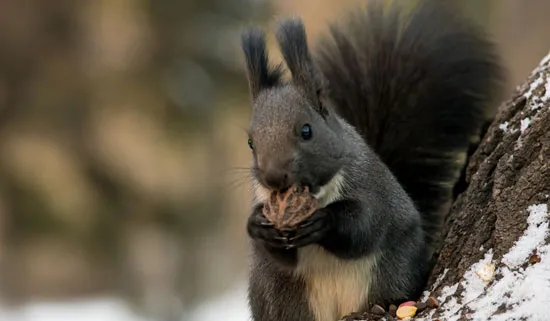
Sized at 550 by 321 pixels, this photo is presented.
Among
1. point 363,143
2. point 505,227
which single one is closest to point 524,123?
point 505,227

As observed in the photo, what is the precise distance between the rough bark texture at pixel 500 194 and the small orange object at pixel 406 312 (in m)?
0.05

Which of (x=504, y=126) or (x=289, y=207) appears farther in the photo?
(x=504, y=126)

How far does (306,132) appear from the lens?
159cm

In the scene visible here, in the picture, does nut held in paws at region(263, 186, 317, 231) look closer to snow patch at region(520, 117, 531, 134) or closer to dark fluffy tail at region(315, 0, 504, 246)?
snow patch at region(520, 117, 531, 134)

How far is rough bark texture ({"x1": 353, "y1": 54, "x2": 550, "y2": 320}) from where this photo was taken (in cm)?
142

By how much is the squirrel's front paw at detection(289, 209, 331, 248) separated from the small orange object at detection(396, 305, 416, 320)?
21 centimetres

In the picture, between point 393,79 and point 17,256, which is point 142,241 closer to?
point 17,256

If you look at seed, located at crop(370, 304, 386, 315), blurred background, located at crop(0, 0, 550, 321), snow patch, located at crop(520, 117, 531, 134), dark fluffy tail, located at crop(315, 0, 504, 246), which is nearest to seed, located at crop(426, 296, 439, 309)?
seed, located at crop(370, 304, 386, 315)

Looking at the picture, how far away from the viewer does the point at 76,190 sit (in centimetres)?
510

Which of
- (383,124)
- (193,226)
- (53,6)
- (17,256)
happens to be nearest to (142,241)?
(193,226)

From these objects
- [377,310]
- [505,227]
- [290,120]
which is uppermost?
[290,120]

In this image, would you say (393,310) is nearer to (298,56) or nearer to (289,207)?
(289,207)

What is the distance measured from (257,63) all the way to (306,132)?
233 mm

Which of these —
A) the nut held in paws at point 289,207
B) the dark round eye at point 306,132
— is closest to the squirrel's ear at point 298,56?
the dark round eye at point 306,132
